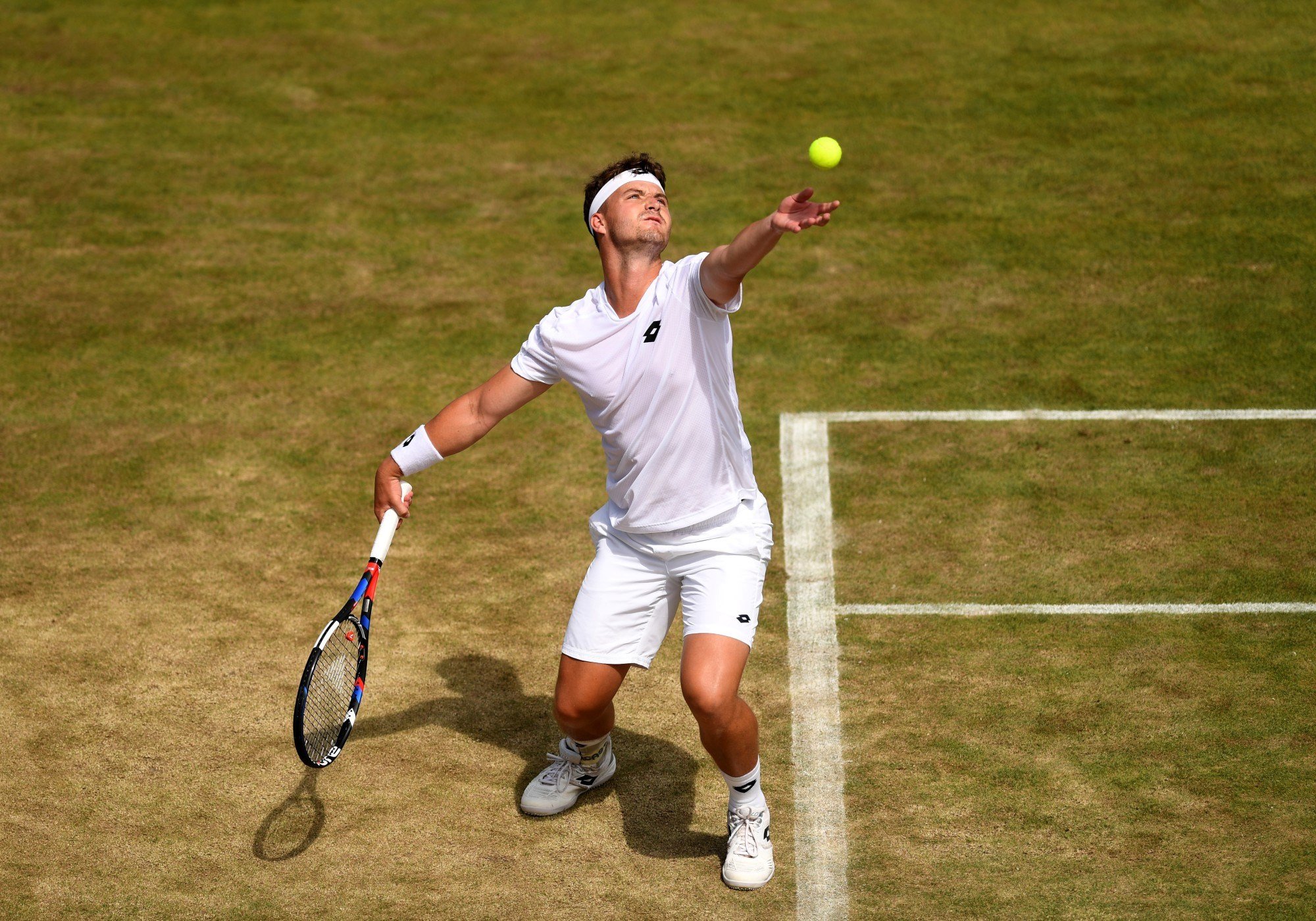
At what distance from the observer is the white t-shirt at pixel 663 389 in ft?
17.9

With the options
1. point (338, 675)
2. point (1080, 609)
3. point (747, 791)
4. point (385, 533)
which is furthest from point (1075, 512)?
point (338, 675)

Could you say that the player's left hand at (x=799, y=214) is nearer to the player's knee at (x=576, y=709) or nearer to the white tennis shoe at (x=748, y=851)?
the player's knee at (x=576, y=709)

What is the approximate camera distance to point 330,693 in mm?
5559

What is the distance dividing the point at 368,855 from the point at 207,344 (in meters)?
5.00

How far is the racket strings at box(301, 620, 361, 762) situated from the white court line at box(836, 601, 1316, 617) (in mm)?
2472

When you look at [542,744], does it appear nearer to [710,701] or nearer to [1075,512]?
[710,701]

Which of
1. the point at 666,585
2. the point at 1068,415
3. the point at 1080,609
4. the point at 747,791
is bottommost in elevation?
the point at 1080,609

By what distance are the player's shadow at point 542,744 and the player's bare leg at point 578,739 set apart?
90 millimetres

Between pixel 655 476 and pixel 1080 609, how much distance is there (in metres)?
2.56

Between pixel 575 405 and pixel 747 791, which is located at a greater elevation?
pixel 747 791

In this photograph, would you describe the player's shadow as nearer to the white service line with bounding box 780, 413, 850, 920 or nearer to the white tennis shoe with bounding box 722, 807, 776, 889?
the white tennis shoe with bounding box 722, 807, 776, 889

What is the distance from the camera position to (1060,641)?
6.80 metres

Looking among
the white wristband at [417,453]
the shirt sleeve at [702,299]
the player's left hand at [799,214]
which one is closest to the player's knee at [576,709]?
the white wristband at [417,453]

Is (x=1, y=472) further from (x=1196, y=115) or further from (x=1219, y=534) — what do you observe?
(x=1196, y=115)
